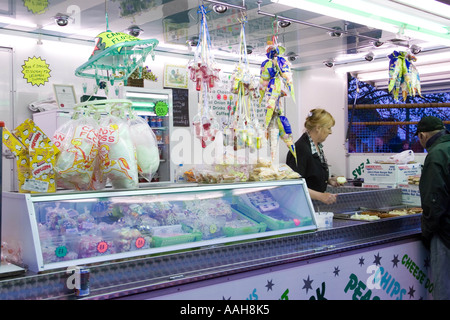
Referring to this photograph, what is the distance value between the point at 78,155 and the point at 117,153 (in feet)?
0.60

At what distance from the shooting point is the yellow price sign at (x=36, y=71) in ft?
21.1

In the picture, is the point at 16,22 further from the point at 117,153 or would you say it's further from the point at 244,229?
the point at 244,229

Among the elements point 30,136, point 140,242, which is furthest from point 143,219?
point 30,136

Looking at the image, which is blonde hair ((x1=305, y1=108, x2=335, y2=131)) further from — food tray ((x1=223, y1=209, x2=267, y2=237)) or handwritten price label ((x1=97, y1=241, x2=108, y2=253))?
handwritten price label ((x1=97, y1=241, x2=108, y2=253))

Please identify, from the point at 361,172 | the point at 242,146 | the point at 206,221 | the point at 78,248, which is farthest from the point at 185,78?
the point at 78,248

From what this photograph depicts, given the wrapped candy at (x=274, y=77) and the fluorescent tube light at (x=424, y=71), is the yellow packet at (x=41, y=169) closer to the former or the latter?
the wrapped candy at (x=274, y=77)

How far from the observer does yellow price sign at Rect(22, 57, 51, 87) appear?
6.43m

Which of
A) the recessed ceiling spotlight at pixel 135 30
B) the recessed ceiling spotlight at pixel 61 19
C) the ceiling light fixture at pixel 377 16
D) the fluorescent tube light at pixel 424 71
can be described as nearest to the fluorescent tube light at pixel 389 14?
the ceiling light fixture at pixel 377 16

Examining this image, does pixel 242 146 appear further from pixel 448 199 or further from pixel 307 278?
pixel 448 199

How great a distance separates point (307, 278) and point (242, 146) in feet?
3.12

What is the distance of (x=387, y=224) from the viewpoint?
3.83 metres

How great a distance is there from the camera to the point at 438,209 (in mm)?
3586

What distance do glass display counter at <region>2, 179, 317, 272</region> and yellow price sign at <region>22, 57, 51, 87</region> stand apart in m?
4.47

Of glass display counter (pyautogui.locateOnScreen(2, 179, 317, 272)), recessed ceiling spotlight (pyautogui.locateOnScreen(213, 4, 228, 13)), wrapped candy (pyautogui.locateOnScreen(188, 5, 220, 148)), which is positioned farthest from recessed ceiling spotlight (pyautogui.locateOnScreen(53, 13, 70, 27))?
glass display counter (pyautogui.locateOnScreen(2, 179, 317, 272))
